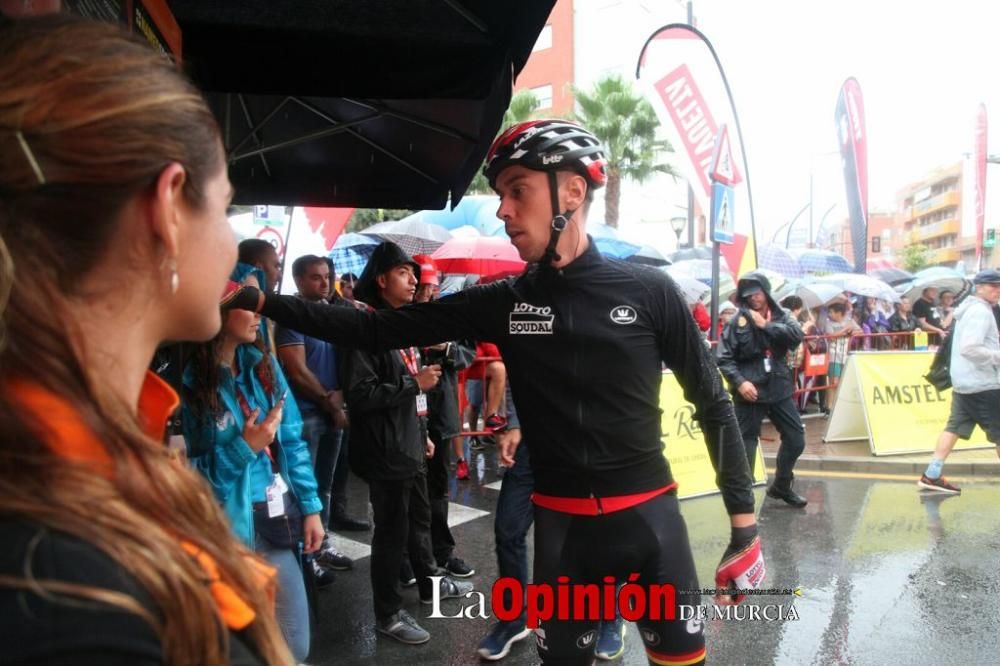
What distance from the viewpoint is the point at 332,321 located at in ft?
8.28

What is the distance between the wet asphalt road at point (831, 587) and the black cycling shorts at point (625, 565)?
1.63 metres

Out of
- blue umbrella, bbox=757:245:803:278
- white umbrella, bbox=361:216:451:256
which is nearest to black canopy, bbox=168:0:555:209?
white umbrella, bbox=361:216:451:256

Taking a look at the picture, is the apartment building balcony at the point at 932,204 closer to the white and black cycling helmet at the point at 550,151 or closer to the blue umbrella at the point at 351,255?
the blue umbrella at the point at 351,255

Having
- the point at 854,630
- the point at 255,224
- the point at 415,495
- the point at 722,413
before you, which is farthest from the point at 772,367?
the point at 255,224

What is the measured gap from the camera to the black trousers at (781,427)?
21.5 ft

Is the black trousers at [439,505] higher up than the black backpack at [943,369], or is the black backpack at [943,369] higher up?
the black backpack at [943,369]

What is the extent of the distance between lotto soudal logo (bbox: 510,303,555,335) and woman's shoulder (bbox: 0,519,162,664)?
72.6 inches

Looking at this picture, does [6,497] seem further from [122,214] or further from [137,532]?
[122,214]

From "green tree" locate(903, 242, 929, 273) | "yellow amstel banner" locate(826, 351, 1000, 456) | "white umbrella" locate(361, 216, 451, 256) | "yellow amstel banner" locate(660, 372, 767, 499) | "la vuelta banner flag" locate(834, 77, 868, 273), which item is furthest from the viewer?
"green tree" locate(903, 242, 929, 273)

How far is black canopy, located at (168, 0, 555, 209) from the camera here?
9.52 feet

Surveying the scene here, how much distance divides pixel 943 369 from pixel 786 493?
7.80 feet

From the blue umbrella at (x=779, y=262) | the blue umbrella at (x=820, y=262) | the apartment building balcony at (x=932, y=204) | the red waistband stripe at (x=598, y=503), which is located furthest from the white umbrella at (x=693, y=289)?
the apartment building balcony at (x=932, y=204)

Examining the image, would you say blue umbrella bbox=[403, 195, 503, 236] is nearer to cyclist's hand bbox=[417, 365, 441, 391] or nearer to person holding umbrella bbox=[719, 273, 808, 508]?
person holding umbrella bbox=[719, 273, 808, 508]

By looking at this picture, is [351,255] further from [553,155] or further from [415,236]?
[553,155]
